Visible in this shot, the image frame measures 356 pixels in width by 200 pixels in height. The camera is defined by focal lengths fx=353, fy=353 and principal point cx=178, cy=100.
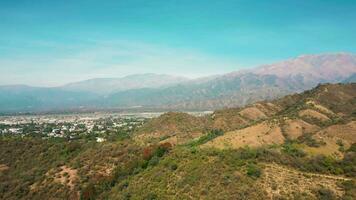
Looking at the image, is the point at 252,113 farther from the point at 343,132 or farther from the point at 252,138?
the point at 343,132

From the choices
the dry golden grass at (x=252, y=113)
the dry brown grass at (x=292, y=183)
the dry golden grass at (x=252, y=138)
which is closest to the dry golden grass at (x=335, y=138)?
the dry golden grass at (x=252, y=138)

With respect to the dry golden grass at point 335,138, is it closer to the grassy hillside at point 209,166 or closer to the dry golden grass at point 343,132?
the dry golden grass at point 343,132

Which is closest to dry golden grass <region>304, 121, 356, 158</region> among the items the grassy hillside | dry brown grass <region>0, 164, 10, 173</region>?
the grassy hillside

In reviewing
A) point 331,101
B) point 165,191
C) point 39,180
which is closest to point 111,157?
point 39,180

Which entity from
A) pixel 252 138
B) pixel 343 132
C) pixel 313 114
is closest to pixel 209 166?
pixel 252 138

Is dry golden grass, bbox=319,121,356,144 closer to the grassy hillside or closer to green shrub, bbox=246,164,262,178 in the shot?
the grassy hillside

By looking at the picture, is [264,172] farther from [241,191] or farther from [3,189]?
[3,189]

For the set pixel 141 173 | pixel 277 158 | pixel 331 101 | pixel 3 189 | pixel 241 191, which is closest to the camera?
pixel 241 191
